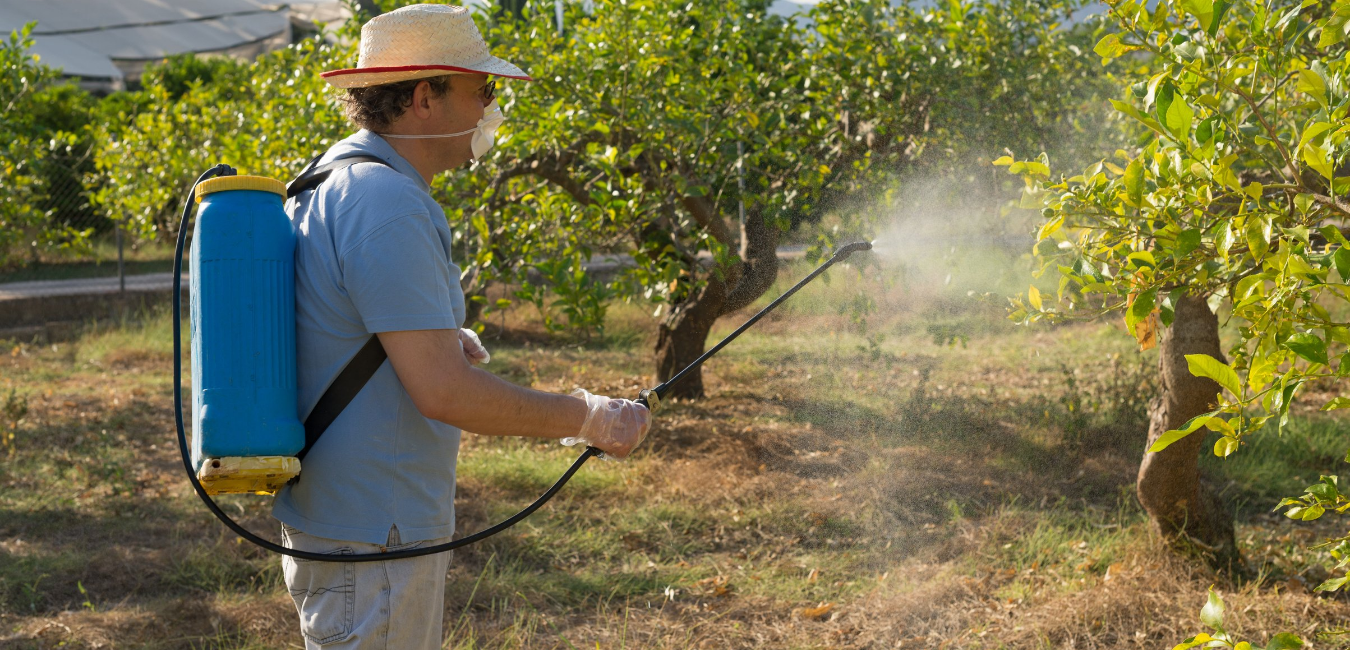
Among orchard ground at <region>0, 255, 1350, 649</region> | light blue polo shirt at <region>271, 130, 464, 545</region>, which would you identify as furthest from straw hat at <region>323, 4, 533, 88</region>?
orchard ground at <region>0, 255, 1350, 649</region>

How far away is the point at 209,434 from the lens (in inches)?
62.3

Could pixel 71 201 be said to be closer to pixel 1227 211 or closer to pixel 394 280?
pixel 394 280

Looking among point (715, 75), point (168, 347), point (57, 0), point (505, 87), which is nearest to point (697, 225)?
point (715, 75)

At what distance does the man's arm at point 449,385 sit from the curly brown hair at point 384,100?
44 cm

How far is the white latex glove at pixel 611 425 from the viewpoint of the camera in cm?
183

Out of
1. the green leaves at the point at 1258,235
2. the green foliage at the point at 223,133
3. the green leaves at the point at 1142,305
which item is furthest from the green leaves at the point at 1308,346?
the green foliage at the point at 223,133

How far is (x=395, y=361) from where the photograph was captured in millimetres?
1600

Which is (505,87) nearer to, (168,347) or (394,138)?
(394,138)

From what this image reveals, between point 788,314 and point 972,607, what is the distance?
5011 millimetres

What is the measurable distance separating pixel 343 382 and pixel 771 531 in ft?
8.87

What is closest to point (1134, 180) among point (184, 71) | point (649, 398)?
point (649, 398)

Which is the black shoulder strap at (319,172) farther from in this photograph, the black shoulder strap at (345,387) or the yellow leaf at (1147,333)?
the yellow leaf at (1147,333)

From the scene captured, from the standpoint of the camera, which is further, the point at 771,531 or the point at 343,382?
the point at 771,531

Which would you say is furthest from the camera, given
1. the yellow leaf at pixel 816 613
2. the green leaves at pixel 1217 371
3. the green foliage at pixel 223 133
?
the green foliage at pixel 223 133
